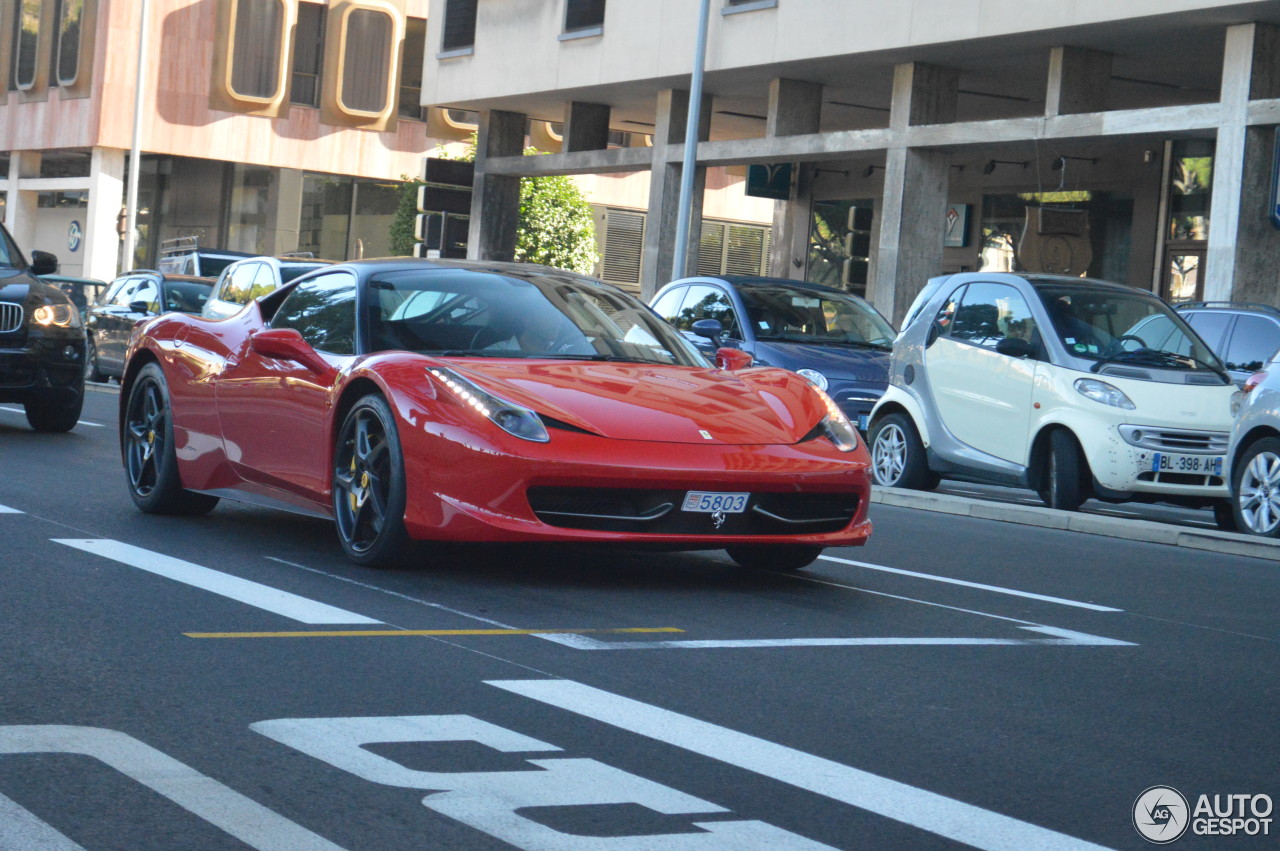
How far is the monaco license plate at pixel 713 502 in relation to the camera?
23.5ft

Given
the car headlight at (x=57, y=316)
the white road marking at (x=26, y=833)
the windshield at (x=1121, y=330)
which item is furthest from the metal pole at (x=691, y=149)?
the white road marking at (x=26, y=833)

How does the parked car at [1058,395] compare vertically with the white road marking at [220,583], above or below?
above

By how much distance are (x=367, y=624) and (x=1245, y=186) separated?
17.5 m

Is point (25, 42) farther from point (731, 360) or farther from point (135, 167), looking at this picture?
point (731, 360)

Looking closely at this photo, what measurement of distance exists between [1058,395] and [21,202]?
49.9 m

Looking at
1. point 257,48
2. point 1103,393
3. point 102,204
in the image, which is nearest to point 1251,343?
point 1103,393

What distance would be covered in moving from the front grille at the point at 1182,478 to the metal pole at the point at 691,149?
587 inches

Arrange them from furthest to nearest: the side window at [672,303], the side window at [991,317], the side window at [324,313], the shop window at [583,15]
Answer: the shop window at [583,15]
the side window at [672,303]
the side window at [991,317]
the side window at [324,313]

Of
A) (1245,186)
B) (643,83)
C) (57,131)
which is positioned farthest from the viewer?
(57,131)

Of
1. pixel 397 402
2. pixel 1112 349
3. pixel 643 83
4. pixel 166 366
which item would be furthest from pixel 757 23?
pixel 397 402

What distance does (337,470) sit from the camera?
7.76 m

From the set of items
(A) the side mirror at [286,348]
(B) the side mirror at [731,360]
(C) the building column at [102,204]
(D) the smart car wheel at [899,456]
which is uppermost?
(C) the building column at [102,204]

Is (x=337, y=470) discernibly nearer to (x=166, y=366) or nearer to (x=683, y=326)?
(x=166, y=366)

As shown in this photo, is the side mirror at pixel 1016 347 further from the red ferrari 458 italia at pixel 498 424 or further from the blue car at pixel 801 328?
the red ferrari 458 italia at pixel 498 424
